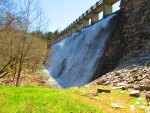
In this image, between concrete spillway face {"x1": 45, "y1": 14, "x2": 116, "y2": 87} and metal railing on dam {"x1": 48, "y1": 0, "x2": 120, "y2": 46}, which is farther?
metal railing on dam {"x1": 48, "y1": 0, "x2": 120, "y2": 46}

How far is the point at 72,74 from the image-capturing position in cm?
3134

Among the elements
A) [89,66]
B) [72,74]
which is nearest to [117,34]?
[89,66]

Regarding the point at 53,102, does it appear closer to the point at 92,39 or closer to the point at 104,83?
the point at 104,83

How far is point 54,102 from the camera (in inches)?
365

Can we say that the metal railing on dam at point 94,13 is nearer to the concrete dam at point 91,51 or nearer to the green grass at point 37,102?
the concrete dam at point 91,51

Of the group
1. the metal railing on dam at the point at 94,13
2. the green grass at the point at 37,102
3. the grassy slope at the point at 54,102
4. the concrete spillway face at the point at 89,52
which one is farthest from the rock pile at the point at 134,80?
the metal railing on dam at the point at 94,13

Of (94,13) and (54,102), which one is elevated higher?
(94,13)

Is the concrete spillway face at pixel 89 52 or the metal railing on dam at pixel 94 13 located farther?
the metal railing on dam at pixel 94 13

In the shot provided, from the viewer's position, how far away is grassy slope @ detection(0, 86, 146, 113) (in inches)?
343

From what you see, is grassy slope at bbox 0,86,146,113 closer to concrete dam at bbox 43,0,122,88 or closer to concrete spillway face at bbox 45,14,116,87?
concrete dam at bbox 43,0,122,88

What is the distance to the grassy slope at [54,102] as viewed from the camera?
870cm

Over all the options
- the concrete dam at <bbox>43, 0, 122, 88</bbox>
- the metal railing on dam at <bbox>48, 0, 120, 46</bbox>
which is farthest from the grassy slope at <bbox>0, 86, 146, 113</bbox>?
the metal railing on dam at <bbox>48, 0, 120, 46</bbox>

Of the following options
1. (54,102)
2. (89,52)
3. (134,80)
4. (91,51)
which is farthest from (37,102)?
(89,52)

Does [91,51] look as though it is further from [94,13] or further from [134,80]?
[134,80]
